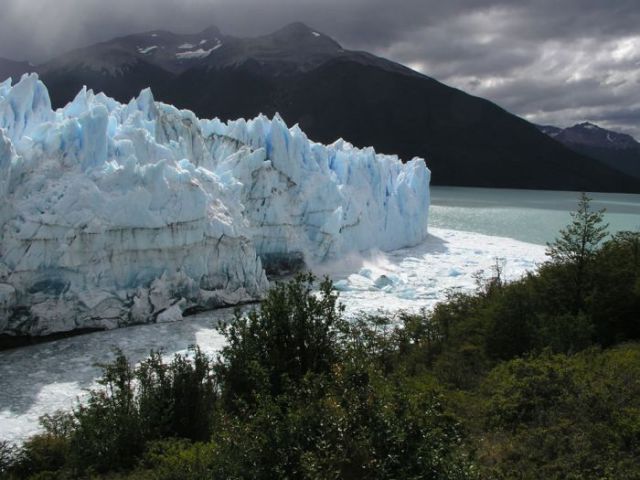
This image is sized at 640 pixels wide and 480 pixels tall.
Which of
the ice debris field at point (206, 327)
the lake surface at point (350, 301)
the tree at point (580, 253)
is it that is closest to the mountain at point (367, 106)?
the lake surface at point (350, 301)

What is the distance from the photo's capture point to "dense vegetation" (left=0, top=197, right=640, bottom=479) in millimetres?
4023

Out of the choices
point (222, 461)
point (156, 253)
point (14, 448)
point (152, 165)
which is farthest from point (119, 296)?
point (222, 461)

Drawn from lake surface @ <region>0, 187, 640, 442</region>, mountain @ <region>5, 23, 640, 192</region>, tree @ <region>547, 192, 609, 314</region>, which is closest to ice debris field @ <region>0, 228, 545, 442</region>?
lake surface @ <region>0, 187, 640, 442</region>

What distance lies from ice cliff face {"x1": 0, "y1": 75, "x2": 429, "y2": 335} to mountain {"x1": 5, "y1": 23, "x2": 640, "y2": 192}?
57209 millimetres

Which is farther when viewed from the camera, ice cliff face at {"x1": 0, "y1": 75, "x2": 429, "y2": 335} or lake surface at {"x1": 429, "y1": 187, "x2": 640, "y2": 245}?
lake surface at {"x1": 429, "y1": 187, "x2": 640, "y2": 245}

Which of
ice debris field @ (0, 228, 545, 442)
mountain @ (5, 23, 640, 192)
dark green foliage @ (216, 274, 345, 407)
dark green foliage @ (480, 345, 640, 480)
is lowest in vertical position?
ice debris field @ (0, 228, 545, 442)

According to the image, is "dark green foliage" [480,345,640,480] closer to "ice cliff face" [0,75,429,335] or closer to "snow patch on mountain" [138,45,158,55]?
"ice cliff face" [0,75,429,335]

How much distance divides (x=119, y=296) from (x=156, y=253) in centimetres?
117

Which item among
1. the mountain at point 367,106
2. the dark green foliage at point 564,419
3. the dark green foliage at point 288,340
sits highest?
the mountain at point 367,106

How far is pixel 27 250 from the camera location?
10.5 m

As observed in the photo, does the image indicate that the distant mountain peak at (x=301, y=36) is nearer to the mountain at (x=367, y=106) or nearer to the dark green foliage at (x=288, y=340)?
the mountain at (x=367, y=106)

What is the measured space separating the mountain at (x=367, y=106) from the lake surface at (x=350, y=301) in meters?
45.9

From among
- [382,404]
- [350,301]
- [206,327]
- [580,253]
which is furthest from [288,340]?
[350,301]

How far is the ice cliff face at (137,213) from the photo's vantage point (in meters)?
10.6
